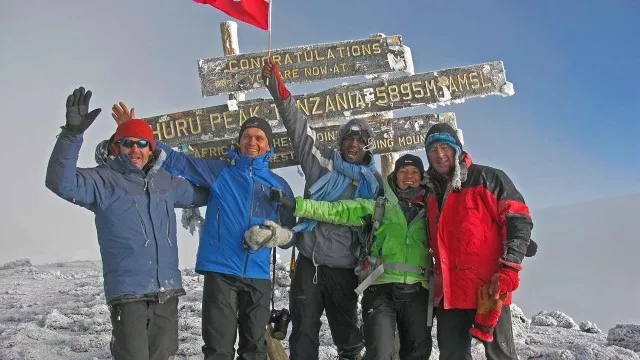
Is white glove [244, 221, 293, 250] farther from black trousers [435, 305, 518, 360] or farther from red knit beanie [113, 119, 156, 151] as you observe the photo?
black trousers [435, 305, 518, 360]

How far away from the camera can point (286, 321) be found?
17.2 ft

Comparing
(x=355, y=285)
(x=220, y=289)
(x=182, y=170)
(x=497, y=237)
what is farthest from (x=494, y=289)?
(x=182, y=170)

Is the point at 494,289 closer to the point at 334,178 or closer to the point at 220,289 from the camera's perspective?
the point at 334,178

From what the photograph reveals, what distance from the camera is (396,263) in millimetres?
4707

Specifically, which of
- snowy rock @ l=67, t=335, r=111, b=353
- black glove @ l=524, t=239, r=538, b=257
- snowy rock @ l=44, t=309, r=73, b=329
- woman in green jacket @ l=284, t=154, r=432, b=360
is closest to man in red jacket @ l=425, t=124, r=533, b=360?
woman in green jacket @ l=284, t=154, r=432, b=360

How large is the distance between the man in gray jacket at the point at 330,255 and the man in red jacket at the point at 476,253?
2.91 ft

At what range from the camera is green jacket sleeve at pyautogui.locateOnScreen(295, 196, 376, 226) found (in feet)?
16.1

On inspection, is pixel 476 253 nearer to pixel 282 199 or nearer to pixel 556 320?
pixel 282 199

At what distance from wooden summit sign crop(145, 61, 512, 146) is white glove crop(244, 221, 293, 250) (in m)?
2.39

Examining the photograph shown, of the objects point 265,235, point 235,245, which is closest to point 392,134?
point 265,235

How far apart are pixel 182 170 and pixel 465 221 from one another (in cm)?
266

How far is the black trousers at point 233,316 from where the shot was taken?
4.62m

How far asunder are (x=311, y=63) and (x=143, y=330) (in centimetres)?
413

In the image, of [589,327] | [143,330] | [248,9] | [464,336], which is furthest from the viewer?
[589,327]
